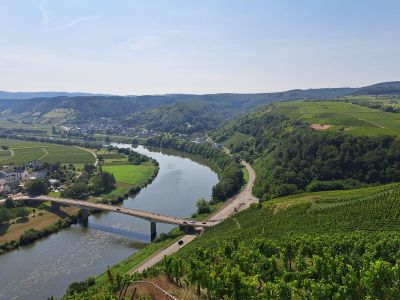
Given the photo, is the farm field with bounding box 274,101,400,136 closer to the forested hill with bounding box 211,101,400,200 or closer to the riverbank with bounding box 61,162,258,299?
the forested hill with bounding box 211,101,400,200

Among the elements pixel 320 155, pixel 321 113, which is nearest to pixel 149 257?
pixel 320 155

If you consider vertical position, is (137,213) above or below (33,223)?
above

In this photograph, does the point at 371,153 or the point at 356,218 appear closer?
the point at 356,218

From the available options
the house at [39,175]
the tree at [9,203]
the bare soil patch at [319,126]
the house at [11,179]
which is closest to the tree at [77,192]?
the tree at [9,203]

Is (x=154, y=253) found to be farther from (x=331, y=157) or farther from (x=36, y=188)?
(x=331, y=157)

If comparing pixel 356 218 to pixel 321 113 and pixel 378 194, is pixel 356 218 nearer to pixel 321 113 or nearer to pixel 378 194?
pixel 378 194

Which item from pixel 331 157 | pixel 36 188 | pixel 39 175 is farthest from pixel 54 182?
pixel 331 157

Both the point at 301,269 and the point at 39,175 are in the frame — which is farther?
the point at 39,175

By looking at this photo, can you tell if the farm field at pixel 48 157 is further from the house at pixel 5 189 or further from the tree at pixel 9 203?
the tree at pixel 9 203
